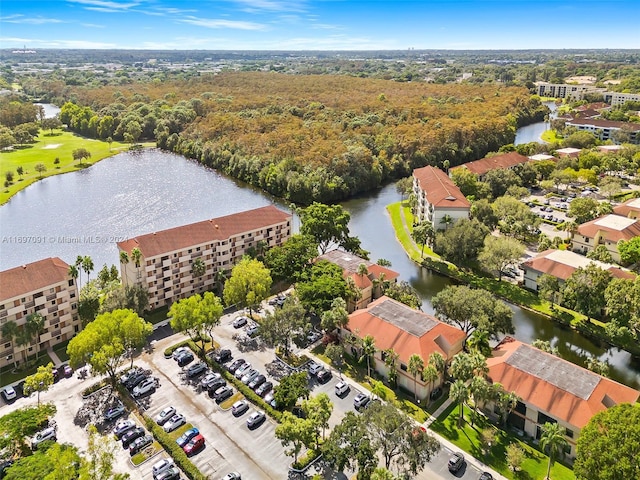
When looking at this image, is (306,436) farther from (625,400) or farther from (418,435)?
(625,400)

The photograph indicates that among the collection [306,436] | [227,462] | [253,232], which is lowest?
[227,462]

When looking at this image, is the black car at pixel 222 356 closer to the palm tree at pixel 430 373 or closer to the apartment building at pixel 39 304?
the apartment building at pixel 39 304

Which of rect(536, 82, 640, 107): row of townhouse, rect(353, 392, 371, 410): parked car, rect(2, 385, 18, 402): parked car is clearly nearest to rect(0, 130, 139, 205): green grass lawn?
rect(2, 385, 18, 402): parked car

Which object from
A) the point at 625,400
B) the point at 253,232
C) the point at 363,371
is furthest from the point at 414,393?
the point at 253,232

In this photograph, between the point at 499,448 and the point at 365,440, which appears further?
the point at 499,448

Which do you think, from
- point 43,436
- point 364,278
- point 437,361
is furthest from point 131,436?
point 364,278

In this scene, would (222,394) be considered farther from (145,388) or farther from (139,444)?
(139,444)

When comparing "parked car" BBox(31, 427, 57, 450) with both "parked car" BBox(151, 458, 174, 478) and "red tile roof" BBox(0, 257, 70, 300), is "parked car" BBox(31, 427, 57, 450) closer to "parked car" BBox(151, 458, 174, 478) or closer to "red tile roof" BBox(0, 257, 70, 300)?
"parked car" BBox(151, 458, 174, 478)
